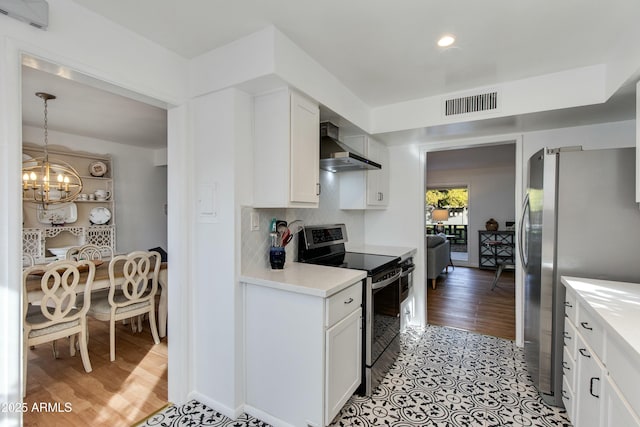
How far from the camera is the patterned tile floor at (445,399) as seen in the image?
1.94 meters

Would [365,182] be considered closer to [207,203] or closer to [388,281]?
[388,281]

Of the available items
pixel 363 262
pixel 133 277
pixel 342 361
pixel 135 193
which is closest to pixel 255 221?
pixel 363 262

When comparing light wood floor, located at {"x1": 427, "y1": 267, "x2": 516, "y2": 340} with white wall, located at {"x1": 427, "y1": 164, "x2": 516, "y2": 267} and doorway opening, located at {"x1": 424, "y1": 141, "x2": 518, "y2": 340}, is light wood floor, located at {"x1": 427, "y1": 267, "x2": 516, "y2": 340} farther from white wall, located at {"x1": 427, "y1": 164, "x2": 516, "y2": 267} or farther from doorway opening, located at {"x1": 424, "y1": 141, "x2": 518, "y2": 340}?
white wall, located at {"x1": 427, "y1": 164, "x2": 516, "y2": 267}

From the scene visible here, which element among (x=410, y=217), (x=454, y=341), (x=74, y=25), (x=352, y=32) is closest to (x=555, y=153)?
(x=352, y=32)

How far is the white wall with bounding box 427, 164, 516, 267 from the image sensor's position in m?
6.97

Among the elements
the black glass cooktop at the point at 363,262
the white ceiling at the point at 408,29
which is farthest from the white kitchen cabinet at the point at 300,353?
the white ceiling at the point at 408,29

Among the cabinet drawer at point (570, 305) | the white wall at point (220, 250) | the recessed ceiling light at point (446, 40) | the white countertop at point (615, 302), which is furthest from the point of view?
the white wall at point (220, 250)

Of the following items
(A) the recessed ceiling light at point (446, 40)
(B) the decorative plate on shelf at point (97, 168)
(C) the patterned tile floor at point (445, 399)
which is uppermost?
(A) the recessed ceiling light at point (446, 40)

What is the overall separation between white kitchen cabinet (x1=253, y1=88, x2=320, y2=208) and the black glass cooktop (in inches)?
25.5

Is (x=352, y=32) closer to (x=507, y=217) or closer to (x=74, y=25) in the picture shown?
(x=74, y=25)

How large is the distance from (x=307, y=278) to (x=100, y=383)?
1.91 metres

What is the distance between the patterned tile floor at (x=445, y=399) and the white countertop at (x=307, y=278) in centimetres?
88

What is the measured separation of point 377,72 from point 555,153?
4.34 feet

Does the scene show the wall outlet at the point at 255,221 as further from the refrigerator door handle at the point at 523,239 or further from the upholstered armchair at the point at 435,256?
the upholstered armchair at the point at 435,256
